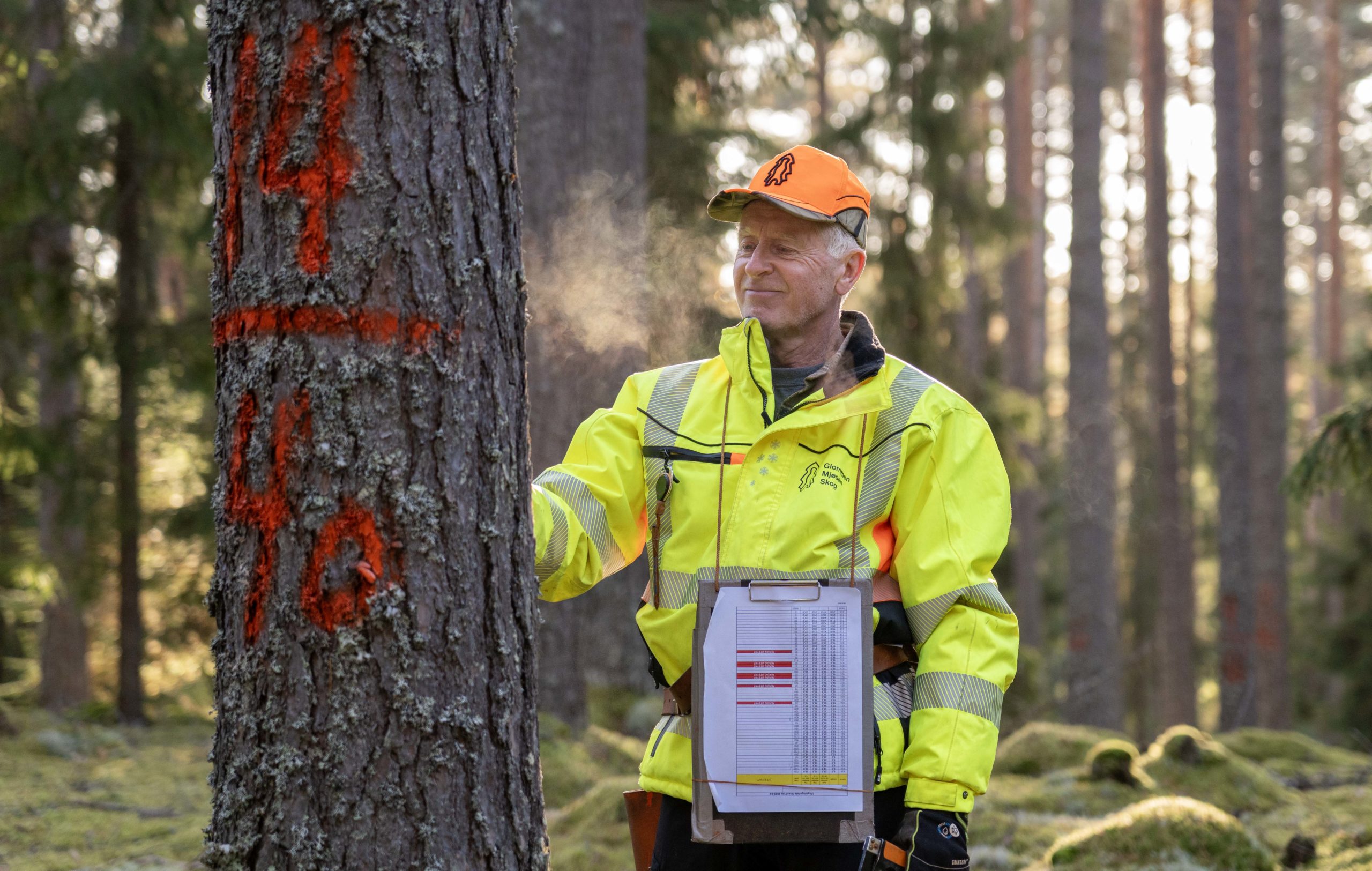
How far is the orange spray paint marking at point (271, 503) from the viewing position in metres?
2.12

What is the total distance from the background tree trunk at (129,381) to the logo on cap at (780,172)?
769cm

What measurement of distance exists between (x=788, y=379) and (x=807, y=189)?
45cm

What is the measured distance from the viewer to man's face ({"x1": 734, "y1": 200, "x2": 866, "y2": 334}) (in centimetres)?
285

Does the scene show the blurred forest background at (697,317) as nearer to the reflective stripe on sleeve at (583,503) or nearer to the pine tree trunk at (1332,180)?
the pine tree trunk at (1332,180)

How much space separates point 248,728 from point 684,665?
97cm

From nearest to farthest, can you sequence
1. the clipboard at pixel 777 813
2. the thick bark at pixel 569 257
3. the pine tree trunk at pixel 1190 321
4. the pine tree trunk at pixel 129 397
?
the clipboard at pixel 777 813 → the thick bark at pixel 569 257 → the pine tree trunk at pixel 129 397 → the pine tree trunk at pixel 1190 321

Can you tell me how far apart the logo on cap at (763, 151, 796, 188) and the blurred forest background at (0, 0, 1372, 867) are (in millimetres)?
3138

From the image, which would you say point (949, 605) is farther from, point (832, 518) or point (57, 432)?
point (57, 432)

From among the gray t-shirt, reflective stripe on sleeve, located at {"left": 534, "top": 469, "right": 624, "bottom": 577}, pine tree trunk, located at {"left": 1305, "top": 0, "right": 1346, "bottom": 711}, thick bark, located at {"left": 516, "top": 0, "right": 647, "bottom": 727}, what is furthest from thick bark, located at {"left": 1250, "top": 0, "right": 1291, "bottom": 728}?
reflective stripe on sleeve, located at {"left": 534, "top": 469, "right": 624, "bottom": 577}

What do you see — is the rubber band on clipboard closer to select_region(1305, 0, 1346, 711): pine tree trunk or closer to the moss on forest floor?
the moss on forest floor

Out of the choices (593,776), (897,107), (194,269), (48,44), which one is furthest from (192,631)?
(897,107)

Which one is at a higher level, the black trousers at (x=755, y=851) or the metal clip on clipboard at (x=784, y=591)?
the metal clip on clipboard at (x=784, y=591)

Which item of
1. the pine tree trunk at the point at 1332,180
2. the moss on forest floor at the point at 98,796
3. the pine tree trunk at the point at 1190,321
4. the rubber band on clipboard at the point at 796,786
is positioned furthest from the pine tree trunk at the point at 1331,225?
the rubber band on clipboard at the point at 796,786

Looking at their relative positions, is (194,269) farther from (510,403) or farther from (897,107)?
(510,403)
